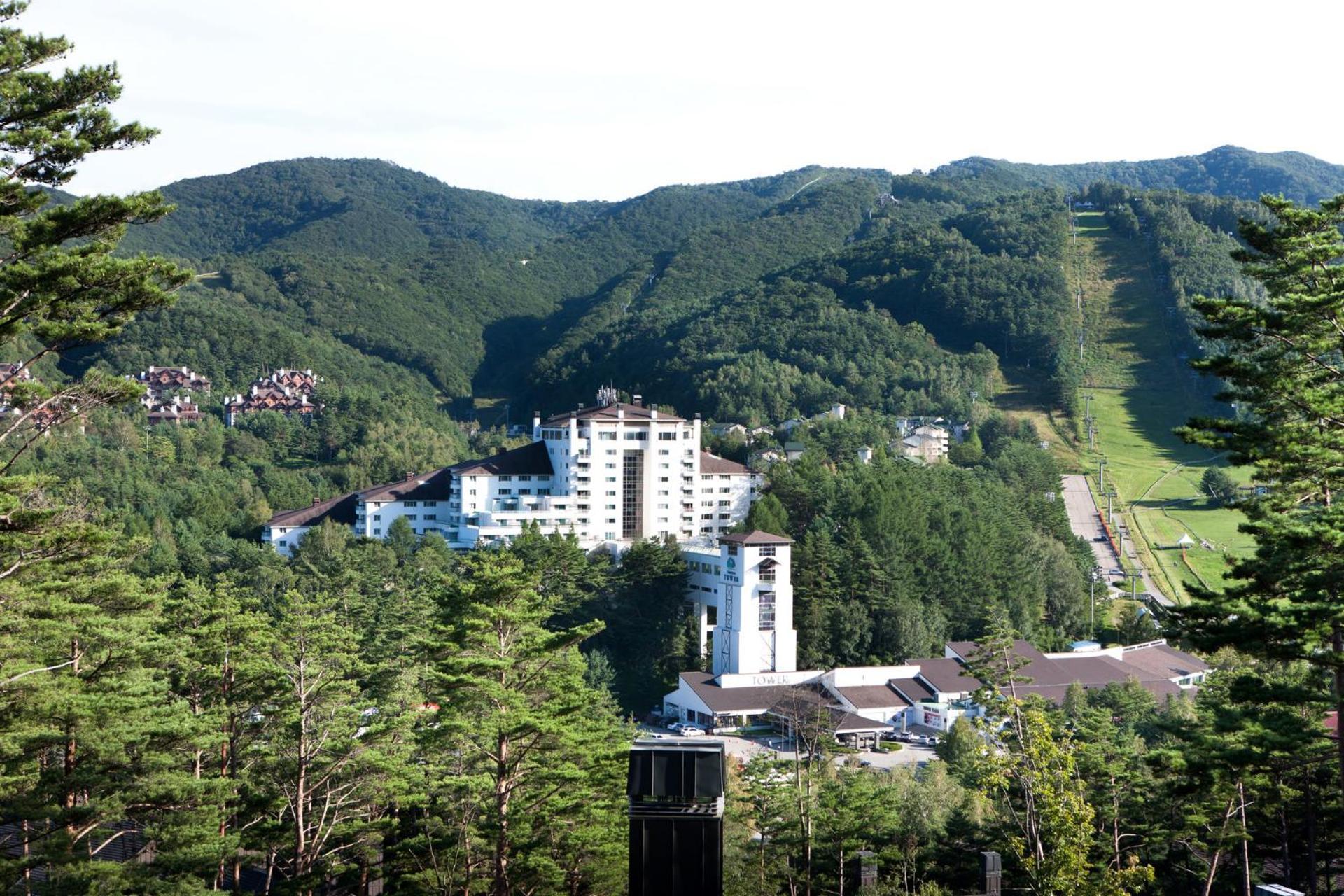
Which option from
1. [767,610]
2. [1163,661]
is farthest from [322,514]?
[1163,661]

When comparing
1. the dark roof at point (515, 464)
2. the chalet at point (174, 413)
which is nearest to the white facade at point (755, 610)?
the dark roof at point (515, 464)

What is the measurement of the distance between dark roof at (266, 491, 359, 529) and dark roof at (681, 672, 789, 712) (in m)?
20.2

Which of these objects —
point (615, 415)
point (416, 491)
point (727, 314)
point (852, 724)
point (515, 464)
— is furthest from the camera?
point (727, 314)

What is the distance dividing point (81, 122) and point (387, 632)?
27303 millimetres

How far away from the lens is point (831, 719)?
1593 inches

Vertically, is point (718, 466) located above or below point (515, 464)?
above

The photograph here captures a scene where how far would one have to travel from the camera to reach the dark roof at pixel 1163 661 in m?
50.0

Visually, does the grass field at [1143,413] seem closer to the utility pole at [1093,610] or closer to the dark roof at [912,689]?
the utility pole at [1093,610]

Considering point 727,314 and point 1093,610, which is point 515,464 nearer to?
point 1093,610

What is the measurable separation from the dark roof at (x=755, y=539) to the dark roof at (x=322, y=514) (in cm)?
1892

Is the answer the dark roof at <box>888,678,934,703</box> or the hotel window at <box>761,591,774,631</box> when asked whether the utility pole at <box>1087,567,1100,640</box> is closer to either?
the dark roof at <box>888,678,934,703</box>

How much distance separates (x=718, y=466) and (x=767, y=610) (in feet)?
47.8

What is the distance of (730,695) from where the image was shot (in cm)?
4522

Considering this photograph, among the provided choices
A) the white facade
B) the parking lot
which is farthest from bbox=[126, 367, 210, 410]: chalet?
the parking lot
